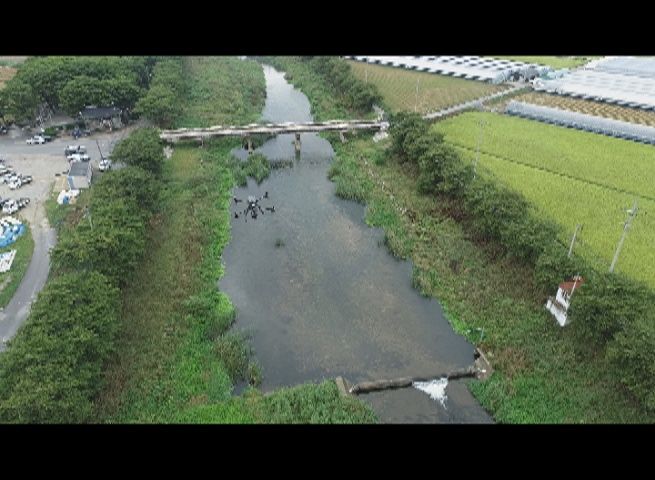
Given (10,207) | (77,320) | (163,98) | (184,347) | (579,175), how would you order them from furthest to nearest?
(163,98), (579,175), (10,207), (184,347), (77,320)

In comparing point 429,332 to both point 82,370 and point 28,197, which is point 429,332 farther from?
point 28,197

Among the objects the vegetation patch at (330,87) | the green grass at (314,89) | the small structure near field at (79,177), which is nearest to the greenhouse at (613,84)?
the vegetation patch at (330,87)

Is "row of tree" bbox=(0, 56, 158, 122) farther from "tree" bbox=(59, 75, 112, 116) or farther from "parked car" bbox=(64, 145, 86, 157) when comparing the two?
"parked car" bbox=(64, 145, 86, 157)

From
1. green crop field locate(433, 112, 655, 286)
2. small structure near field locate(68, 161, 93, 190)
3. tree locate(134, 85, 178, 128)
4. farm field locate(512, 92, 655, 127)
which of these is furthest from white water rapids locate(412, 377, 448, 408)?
farm field locate(512, 92, 655, 127)

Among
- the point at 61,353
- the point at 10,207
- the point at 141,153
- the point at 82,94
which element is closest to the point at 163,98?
the point at 82,94

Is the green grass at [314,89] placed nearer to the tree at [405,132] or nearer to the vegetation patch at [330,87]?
the vegetation patch at [330,87]

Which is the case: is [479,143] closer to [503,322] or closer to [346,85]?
[346,85]
